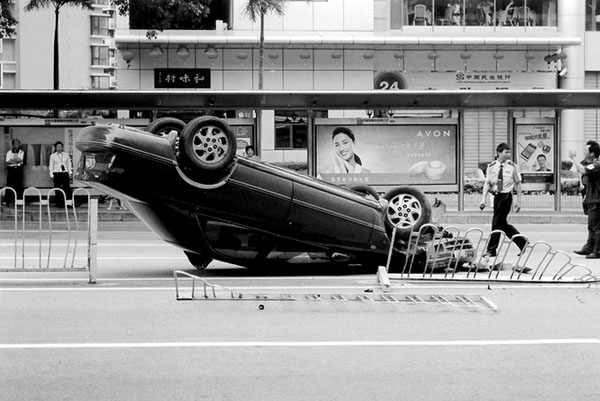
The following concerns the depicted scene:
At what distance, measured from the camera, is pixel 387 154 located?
26.4 m

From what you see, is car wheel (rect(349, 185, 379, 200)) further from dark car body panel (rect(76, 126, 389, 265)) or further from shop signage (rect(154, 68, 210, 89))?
shop signage (rect(154, 68, 210, 89))

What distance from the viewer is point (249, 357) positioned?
7883mm

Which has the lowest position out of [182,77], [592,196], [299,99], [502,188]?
[592,196]

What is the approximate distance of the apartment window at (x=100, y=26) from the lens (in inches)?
3656

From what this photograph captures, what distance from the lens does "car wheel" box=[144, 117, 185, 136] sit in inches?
507

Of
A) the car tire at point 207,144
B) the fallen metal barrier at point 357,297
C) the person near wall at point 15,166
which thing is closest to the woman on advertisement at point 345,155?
the person near wall at point 15,166

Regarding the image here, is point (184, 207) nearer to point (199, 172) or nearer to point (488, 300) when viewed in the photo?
point (199, 172)

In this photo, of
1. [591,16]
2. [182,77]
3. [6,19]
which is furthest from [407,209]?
[591,16]

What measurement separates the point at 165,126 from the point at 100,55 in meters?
82.4

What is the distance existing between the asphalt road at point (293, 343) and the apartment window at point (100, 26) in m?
83.3

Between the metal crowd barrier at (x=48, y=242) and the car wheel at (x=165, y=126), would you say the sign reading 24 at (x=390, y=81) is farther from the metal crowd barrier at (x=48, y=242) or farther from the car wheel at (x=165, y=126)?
the car wheel at (x=165, y=126)

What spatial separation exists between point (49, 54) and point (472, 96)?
48668 mm

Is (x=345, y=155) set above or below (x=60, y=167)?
above

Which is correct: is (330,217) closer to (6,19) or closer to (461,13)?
(6,19)
